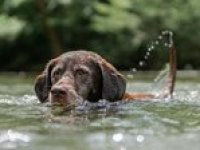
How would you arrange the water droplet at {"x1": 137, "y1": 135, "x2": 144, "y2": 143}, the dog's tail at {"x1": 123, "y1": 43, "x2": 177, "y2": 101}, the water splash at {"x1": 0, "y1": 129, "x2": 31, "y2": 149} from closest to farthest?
the water splash at {"x1": 0, "y1": 129, "x2": 31, "y2": 149}
the water droplet at {"x1": 137, "y1": 135, "x2": 144, "y2": 143}
the dog's tail at {"x1": 123, "y1": 43, "x2": 177, "y2": 101}

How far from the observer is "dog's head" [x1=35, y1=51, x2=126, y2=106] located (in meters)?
8.79

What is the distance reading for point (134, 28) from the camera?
22.4 metres

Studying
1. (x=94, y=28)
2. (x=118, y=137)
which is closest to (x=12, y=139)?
(x=118, y=137)

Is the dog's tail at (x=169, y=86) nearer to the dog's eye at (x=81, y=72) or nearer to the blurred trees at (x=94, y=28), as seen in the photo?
the dog's eye at (x=81, y=72)

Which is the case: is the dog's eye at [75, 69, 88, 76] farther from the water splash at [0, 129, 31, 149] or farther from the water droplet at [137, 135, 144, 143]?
the water droplet at [137, 135, 144, 143]

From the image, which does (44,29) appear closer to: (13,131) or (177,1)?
(177,1)

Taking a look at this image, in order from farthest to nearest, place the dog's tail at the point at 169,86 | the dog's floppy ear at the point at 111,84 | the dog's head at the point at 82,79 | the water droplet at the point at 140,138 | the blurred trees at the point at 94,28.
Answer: the blurred trees at the point at 94,28
the dog's tail at the point at 169,86
the dog's floppy ear at the point at 111,84
the dog's head at the point at 82,79
the water droplet at the point at 140,138

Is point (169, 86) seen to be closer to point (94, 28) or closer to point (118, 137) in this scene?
point (118, 137)

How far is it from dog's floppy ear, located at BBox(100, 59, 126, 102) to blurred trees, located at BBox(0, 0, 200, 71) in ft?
39.6

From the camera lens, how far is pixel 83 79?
8.92 metres

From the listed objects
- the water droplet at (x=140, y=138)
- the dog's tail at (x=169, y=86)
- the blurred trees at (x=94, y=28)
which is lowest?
the water droplet at (x=140, y=138)

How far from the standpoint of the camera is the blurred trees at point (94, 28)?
21.9 meters

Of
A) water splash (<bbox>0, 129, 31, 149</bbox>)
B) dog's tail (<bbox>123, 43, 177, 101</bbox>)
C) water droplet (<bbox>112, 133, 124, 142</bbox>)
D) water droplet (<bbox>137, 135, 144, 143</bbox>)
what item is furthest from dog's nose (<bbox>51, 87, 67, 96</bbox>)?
water droplet (<bbox>137, 135, 144, 143</bbox>)

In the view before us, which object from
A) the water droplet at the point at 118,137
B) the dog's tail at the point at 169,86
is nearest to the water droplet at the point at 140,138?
the water droplet at the point at 118,137
